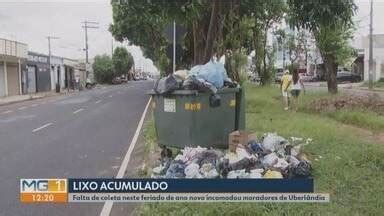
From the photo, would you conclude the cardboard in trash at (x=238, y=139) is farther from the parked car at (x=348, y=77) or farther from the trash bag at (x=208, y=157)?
the parked car at (x=348, y=77)

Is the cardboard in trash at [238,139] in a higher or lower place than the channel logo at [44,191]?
higher

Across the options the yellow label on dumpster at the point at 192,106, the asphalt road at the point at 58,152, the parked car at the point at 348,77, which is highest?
the yellow label on dumpster at the point at 192,106

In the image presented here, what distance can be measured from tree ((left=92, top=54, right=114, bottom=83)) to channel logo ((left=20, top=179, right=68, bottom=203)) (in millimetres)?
88268

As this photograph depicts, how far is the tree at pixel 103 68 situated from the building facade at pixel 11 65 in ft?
141

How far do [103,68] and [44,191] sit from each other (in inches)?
3494

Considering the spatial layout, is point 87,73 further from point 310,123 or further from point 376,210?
point 376,210

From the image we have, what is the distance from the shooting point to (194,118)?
9.31 metres

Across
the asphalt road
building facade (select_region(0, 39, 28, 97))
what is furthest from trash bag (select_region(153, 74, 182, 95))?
building facade (select_region(0, 39, 28, 97))

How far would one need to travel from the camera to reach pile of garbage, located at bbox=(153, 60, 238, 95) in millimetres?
9367

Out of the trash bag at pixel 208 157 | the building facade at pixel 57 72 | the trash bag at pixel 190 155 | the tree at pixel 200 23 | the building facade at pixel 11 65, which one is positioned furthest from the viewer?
the building facade at pixel 57 72

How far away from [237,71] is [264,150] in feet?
54.7

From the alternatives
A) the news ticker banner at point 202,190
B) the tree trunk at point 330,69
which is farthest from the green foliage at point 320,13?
the tree trunk at point 330,69

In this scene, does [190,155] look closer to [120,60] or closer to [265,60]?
[265,60]

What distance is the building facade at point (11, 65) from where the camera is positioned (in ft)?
148
